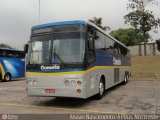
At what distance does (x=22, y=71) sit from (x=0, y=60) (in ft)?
13.2

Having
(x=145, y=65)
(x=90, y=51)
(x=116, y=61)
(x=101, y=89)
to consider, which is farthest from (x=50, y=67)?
(x=145, y=65)

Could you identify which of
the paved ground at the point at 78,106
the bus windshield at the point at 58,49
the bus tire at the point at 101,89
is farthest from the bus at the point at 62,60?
the bus tire at the point at 101,89

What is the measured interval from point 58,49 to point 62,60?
0.46 meters

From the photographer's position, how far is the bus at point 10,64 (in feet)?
84.6

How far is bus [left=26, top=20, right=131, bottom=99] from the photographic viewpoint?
9.92 m

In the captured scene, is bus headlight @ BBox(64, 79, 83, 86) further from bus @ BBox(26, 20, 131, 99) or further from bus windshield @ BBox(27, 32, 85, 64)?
bus windshield @ BBox(27, 32, 85, 64)

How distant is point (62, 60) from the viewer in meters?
10.1

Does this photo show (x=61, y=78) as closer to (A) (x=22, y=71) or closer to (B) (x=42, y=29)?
(B) (x=42, y=29)

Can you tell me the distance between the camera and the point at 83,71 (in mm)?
9914

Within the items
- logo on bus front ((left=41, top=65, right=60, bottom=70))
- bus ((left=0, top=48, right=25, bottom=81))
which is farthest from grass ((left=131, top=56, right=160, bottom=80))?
logo on bus front ((left=41, top=65, right=60, bottom=70))

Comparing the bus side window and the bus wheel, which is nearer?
the bus side window

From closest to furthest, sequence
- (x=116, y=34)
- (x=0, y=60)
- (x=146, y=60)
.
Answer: (x=0, y=60) < (x=146, y=60) < (x=116, y=34)

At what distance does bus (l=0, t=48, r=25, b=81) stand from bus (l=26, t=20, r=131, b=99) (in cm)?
1553

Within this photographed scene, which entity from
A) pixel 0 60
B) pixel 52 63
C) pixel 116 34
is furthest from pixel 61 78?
pixel 116 34
